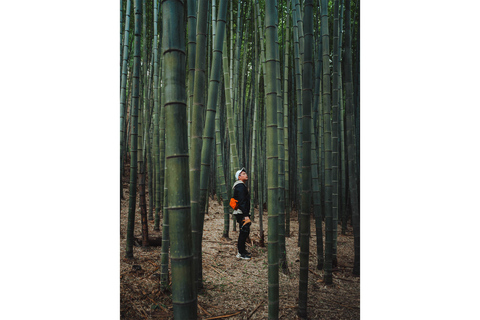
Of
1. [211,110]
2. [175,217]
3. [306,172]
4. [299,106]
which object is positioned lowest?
[175,217]

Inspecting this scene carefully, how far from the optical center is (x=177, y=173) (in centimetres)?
71

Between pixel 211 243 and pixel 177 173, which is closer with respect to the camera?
pixel 177 173

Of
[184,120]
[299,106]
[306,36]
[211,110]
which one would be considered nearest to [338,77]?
[299,106]

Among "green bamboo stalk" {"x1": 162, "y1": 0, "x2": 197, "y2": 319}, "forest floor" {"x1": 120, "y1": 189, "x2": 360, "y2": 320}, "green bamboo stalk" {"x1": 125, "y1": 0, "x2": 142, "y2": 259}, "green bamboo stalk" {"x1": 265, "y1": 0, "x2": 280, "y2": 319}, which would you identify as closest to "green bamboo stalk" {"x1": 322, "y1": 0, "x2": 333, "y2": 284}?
"forest floor" {"x1": 120, "y1": 189, "x2": 360, "y2": 320}

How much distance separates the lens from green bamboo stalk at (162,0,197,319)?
2.34 ft

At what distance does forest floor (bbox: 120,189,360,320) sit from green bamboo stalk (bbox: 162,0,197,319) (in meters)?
1.03

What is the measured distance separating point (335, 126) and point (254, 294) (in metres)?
1.27

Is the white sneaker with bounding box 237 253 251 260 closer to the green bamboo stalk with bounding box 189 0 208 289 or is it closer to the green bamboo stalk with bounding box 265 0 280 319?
the green bamboo stalk with bounding box 265 0 280 319

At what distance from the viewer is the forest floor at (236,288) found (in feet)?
5.45

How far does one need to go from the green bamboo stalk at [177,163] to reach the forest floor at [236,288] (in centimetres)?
103

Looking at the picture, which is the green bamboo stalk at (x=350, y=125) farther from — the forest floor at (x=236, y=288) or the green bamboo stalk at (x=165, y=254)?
the green bamboo stalk at (x=165, y=254)

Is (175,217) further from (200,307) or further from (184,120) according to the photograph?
(200,307)

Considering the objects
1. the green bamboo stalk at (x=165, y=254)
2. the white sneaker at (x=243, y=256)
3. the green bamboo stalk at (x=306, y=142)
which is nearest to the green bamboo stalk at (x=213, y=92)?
the green bamboo stalk at (x=306, y=142)

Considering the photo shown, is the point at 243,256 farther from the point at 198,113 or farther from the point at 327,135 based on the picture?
the point at 198,113
